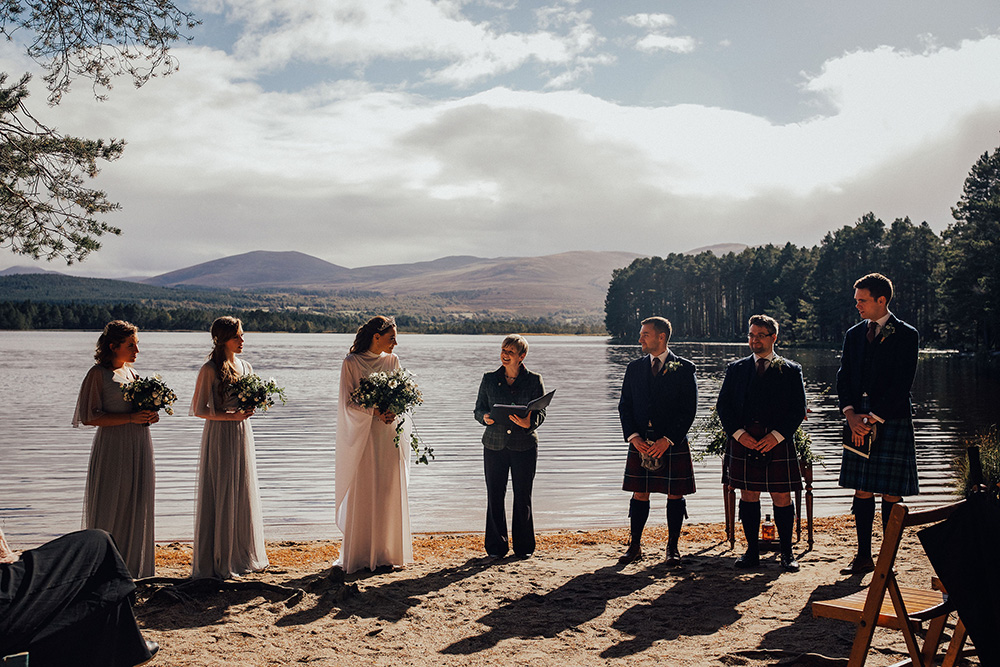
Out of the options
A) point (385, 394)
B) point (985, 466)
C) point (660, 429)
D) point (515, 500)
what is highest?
point (385, 394)

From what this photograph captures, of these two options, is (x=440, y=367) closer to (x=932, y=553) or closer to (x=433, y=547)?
(x=433, y=547)

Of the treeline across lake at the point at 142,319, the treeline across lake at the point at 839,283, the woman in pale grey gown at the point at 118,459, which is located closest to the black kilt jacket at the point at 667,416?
the woman in pale grey gown at the point at 118,459

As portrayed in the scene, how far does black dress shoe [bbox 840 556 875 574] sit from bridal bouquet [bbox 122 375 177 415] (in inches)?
234

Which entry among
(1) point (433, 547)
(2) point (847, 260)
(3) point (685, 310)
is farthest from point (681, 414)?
(3) point (685, 310)

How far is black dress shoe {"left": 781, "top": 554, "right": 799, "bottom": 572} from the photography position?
21.8ft

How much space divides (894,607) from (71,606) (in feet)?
13.2

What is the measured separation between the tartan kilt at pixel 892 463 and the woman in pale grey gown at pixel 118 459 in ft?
19.7

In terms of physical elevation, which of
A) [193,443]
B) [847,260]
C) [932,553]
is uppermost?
[847,260]

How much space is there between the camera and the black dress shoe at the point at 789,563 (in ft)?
21.8

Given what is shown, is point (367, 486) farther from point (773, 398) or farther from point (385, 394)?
point (773, 398)

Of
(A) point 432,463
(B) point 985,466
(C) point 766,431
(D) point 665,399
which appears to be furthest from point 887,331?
(A) point 432,463

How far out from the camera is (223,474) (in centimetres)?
662

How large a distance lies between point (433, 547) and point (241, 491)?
7.80ft

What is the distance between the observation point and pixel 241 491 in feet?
21.9
